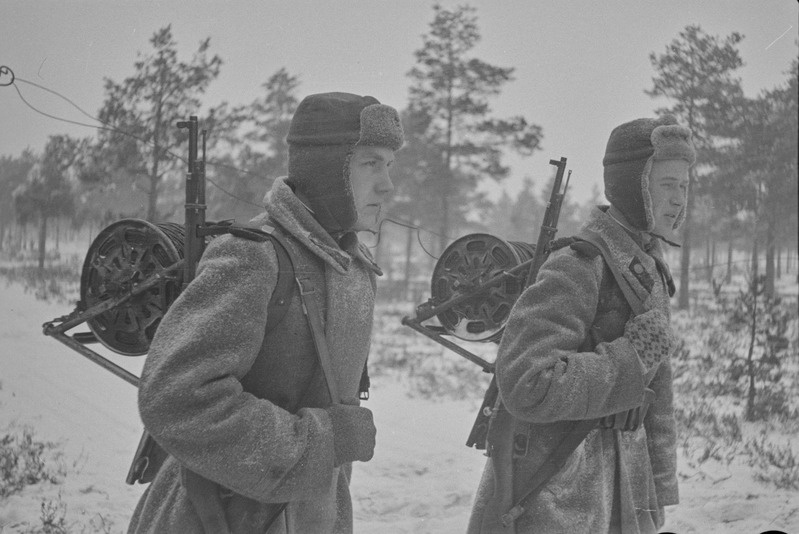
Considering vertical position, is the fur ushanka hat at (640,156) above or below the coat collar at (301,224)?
above

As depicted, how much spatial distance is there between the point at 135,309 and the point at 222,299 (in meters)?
0.74

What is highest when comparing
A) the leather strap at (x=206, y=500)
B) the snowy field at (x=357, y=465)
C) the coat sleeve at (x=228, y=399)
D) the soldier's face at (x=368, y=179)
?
the soldier's face at (x=368, y=179)

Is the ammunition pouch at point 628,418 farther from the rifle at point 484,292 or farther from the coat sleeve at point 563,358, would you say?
the rifle at point 484,292

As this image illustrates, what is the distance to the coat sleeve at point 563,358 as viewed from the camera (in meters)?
2.05

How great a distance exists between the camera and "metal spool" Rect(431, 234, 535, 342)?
282 cm

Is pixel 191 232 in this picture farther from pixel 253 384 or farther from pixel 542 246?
pixel 542 246

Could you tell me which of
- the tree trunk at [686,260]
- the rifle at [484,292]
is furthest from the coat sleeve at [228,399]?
the tree trunk at [686,260]

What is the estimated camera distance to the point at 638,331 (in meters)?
2.15

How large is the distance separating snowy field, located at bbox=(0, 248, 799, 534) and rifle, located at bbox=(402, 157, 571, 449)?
1.35m

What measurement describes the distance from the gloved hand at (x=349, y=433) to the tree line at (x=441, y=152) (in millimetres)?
1501

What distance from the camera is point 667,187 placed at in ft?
7.69

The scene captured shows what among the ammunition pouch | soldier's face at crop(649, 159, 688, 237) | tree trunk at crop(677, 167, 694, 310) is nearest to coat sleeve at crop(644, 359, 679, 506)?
the ammunition pouch

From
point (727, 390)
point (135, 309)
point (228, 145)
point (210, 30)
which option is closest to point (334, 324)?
point (135, 309)

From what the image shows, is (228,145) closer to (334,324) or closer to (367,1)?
(367,1)
